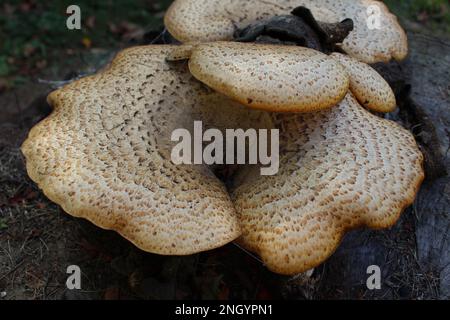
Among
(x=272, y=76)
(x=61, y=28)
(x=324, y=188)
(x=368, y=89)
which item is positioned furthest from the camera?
(x=61, y=28)

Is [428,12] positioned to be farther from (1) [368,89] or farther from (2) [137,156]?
(2) [137,156]

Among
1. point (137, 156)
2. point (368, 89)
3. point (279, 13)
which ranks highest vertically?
point (279, 13)

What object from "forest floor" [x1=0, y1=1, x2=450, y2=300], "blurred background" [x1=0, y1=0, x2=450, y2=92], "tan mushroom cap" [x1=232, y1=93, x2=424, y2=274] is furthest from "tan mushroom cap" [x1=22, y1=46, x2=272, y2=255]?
"blurred background" [x1=0, y1=0, x2=450, y2=92]

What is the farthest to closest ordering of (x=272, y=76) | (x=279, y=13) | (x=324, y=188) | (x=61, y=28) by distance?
1. (x=61, y=28)
2. (x=279, y=13)
3. (x=324, y=188)
4. (x=272, y=76)

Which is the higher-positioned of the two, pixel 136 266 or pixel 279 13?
pixel 279 13

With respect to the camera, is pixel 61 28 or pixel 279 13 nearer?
pixel 279 13

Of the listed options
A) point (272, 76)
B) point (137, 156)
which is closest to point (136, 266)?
point (137, 156)

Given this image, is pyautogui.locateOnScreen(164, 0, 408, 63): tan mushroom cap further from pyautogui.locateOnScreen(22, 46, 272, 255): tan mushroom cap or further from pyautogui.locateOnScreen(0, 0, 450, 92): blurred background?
pyautogui.locateOnScreen(0, 0, 450, 92): blurred background

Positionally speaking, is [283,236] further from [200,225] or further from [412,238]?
[412,238]
